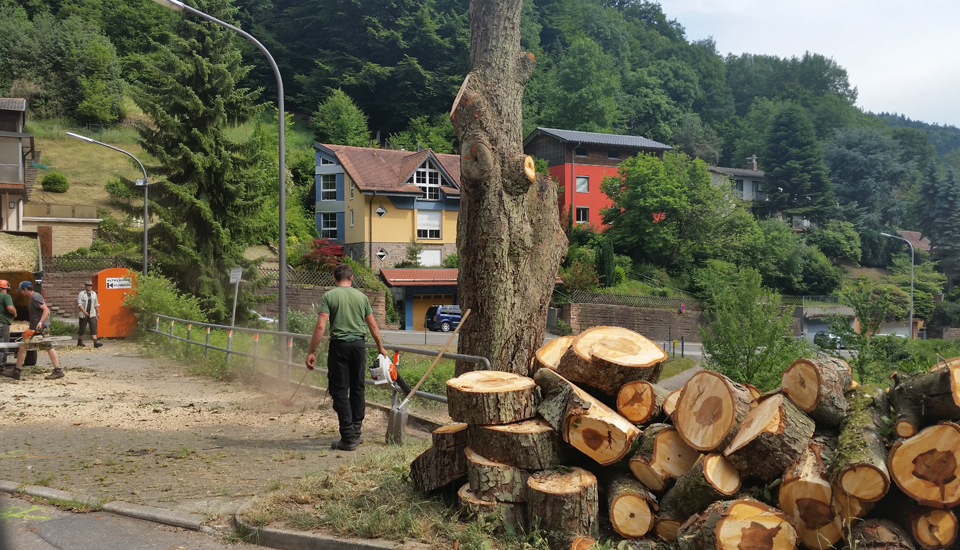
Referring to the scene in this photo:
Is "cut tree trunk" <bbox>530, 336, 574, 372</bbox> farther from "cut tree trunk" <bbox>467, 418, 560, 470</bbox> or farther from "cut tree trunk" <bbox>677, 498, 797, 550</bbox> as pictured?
"cut tree trunk" <bbox>677, 498, 797, 550</bbox>

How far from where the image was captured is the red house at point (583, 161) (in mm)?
58531

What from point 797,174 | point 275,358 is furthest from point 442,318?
point 797,174

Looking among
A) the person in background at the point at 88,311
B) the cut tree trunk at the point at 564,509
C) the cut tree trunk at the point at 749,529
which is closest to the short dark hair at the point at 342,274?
the cut tree trunk at the point at 564,509

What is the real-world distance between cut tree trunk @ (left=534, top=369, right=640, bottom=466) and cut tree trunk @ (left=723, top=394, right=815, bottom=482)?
0.68 m

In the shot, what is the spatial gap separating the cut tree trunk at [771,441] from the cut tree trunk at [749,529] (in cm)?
27

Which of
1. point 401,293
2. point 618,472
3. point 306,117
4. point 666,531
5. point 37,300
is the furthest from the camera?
point 306,117

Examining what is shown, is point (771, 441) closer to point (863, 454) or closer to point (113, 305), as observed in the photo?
point (863, 454)

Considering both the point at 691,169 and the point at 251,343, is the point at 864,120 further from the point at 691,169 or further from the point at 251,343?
the point at 251,343

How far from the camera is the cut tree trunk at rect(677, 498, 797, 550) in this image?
404 centimetres

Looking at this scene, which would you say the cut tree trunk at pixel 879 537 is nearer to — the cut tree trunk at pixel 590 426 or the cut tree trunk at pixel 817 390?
the cut tree trunk at pixel 817 390

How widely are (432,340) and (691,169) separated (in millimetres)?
28155

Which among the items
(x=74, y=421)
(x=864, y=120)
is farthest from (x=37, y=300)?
(x=864, y=120)

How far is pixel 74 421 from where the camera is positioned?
9453mm

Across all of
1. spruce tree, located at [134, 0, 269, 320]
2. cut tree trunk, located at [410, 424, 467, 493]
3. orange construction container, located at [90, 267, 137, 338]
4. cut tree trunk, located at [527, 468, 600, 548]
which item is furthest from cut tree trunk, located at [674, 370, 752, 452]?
spruce tree, located at [134, 0, 269, 320]
